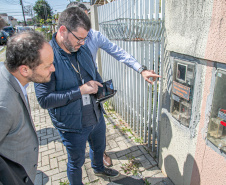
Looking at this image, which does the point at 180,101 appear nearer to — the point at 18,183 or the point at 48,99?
the point at 48,99

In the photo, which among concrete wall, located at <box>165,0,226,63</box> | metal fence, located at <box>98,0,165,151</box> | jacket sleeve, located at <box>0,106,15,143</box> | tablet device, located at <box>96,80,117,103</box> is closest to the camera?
jacket sleeve, located at <box>0,106,15,143</box>

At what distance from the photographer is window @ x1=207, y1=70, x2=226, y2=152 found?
55.0 inches

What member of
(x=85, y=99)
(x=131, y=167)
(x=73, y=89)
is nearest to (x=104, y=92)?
(x=85, y=99)

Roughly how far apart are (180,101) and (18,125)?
1521mm

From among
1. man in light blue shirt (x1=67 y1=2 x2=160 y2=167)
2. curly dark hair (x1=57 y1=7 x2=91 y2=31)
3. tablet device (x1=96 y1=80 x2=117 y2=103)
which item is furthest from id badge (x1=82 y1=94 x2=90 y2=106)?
curly dark hair (x1=57 y1=7 x2=91 y2=31)

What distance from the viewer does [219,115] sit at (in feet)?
4.76

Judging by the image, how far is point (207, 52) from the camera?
1.45 meters

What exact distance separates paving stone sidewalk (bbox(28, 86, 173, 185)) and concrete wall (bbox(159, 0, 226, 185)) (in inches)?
22.4

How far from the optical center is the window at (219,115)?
1396 mm

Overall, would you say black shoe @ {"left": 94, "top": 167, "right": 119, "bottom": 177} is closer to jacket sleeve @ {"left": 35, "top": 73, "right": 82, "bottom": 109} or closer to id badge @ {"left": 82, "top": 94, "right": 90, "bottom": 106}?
id badge @ {"left": 82, "top": 94, "right": 90, "bottom": 106}

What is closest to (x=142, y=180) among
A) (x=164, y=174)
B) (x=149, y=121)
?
(x=164, y=174)

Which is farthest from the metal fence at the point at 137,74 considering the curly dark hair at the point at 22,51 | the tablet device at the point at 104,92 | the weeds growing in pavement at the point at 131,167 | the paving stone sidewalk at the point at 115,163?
the curly dark hair at the point at 22,51

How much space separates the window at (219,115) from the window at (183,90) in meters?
0.25

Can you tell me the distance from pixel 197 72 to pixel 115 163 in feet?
6.35
